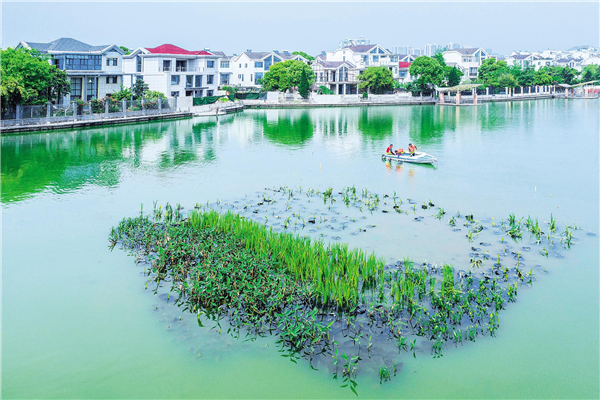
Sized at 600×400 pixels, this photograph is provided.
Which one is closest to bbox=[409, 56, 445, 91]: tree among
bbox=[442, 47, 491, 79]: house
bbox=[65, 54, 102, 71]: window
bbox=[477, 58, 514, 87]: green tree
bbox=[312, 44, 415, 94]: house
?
bbox=[312, 44, 415, 94]: house

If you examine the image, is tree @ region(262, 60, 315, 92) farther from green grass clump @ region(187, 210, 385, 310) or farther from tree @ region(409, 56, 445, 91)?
green grass clump @ region(187, 210, 385, 310)

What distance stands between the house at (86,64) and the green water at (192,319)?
1714 centimetres

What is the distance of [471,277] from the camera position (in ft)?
41.1

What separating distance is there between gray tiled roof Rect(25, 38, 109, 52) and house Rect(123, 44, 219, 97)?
8.43m

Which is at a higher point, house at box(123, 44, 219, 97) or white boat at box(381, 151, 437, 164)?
house at box(123, 44, 219, 97)

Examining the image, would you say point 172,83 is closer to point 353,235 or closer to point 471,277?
point 353,235

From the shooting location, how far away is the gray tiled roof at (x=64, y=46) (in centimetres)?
5125

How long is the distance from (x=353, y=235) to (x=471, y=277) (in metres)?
4.46

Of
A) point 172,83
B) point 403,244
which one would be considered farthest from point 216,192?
point 172,83

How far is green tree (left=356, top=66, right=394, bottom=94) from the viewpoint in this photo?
8656 cm

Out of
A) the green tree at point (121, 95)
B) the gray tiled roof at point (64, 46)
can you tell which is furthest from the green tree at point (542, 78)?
the gray tiled roof at point (64, 46)

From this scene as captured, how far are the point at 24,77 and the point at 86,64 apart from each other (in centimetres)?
1338

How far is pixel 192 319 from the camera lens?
11.1m

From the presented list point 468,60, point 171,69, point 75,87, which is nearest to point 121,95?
point 75,87
